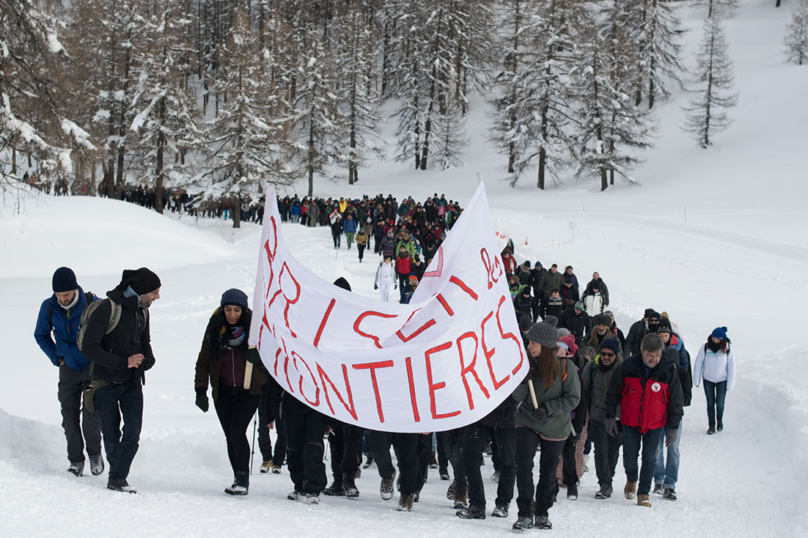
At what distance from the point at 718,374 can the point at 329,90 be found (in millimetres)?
46733

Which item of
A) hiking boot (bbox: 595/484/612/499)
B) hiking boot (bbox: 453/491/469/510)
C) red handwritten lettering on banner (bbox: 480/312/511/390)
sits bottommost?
hiking boot (bbox: 595/484/612/499)

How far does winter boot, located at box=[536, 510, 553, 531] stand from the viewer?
5.99 metres

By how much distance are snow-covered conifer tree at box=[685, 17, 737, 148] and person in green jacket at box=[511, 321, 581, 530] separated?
46.1m

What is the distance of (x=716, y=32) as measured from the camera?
51938 millimetres

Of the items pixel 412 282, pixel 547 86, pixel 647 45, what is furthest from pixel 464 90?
pixel 412 282

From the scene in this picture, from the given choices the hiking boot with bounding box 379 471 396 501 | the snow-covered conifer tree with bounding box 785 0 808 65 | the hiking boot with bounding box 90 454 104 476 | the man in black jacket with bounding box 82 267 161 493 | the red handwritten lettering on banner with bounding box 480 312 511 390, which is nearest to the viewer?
the red handwritten lettering on banner with bounding box 480 312 511 390

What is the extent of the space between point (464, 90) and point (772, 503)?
2502 inches

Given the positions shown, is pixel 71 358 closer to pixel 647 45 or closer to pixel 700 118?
pixel 700 118

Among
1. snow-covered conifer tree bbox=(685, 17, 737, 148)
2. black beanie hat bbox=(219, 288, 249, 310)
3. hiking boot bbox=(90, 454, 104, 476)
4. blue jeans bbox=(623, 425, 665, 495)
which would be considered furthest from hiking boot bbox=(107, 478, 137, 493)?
snow-covered conifer tree bbox=(685, 17, 737, 148)

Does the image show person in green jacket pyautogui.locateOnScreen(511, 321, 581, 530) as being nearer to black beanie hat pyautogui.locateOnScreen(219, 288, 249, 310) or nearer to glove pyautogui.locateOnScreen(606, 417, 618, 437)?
glove pyautogui.locateOnScreen(606, 417, 618, 437)

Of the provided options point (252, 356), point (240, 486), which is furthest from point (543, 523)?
point (252, 356)

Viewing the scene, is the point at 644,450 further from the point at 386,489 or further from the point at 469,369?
the point at 469,369

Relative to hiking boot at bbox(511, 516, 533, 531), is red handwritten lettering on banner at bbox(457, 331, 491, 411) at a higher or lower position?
higher

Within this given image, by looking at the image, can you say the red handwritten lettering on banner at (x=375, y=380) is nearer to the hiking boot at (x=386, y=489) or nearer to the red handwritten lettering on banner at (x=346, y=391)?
the red handwritten lettering on banner at (x=346, y=391)
